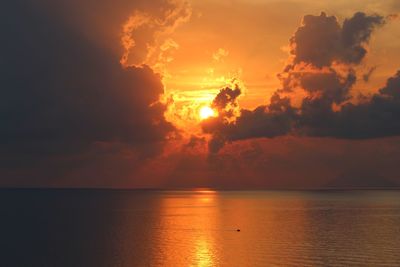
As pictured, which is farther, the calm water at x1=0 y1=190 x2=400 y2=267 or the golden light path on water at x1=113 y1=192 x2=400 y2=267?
the calm water at x1=0 y1=190 x2=400 y2=267

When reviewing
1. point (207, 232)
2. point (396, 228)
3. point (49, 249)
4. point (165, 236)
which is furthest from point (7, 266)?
point (396, 228)

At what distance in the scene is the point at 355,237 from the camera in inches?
5182

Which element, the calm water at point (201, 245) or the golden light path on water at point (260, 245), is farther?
the calm water at point (201, 245)

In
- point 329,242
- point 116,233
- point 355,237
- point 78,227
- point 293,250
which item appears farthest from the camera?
point 78,227

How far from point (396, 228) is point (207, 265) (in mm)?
86131

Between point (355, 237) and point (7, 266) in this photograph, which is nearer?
point (7, 266)

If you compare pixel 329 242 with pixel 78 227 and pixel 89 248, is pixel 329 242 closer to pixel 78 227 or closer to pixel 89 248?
pixel 89 248

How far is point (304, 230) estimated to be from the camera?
15050 centimetres

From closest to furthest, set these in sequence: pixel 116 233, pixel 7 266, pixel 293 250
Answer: pixel 7 266
pixel 293 250
pixel 116 233

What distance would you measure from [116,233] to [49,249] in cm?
3571

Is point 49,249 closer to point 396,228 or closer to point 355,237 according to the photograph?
point 355,237

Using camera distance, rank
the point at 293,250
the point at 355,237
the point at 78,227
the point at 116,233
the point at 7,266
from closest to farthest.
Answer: the point at 7,266
the point at 293,250
the point at 355,237
the point at 116,233
the point at 78,227

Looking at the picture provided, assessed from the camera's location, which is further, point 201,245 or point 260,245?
point 201,245

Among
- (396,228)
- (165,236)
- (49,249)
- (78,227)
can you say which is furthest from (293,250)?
(78,227)
